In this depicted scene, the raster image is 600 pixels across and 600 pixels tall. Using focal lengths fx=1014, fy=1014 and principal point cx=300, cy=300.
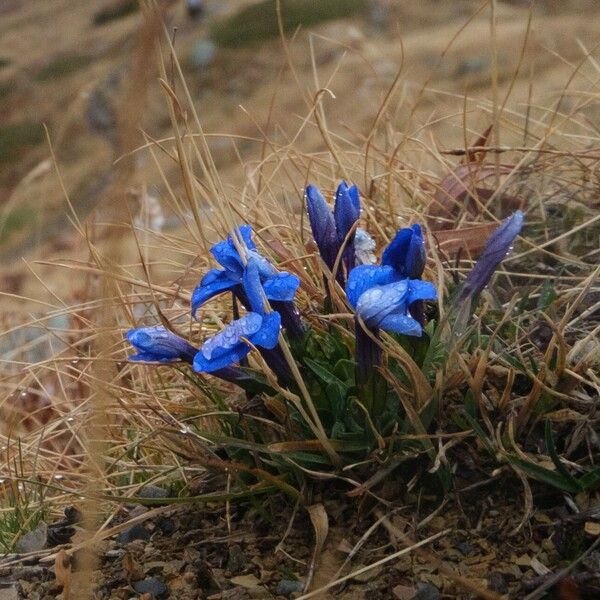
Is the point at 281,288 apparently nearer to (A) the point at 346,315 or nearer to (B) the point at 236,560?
(A) the point at 346,315

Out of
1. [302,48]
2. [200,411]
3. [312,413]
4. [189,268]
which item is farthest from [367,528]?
[302,48]

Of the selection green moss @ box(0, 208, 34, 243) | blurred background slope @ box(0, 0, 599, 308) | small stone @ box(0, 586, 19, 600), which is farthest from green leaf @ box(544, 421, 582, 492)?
green moss @ box(0, 208, 34, 243)

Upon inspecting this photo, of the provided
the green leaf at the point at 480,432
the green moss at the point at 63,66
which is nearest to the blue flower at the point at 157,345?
the green leaf at the point at 480,432

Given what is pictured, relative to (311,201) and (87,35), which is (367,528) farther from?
(87,35)

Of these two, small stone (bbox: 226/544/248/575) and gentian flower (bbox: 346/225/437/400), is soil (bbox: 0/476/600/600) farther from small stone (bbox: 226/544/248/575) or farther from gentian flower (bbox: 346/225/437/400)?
gentian flower (bbox: 346/225/437/400)

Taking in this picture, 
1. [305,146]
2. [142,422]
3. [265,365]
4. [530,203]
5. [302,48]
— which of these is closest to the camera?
[265,365]

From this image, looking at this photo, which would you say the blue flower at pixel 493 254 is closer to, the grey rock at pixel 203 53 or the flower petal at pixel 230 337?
the flower petal at pixel 230 337
